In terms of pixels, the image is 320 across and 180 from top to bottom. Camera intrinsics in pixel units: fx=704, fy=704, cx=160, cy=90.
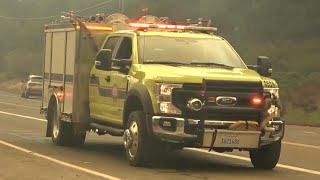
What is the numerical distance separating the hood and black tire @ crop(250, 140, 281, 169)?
1158 millimetres

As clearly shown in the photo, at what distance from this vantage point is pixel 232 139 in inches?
388

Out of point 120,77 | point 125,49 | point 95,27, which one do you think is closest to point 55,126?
point 95,27

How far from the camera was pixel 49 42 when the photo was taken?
14.6 metres

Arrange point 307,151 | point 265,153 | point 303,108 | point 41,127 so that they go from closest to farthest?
point 265,153, point 307,151, point 41,127, point 303,108

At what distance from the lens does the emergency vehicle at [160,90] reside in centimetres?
989

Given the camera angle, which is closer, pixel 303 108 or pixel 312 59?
pixel 303 108

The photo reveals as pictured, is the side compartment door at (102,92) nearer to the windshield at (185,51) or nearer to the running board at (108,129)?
the running board at (108,129)

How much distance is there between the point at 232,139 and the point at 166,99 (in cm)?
108

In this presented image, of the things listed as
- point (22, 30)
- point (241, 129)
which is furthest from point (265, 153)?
point (22, 30)

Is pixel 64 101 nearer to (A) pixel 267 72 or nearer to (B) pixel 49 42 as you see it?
(B) pixel 49 42

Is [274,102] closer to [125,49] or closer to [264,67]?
[264,67]

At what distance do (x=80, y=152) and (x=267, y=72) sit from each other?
12.4ft

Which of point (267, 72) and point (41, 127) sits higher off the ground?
point (267, 72)

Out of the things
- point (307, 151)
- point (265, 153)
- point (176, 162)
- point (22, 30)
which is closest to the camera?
point (265, 153)
